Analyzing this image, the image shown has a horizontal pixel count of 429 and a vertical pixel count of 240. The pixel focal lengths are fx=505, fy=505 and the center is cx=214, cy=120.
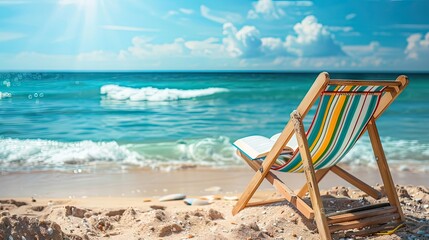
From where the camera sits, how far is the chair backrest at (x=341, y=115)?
3.00m

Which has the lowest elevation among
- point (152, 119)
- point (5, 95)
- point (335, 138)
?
point (152, 119)

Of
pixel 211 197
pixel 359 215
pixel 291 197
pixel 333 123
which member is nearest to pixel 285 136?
pixel 333 123

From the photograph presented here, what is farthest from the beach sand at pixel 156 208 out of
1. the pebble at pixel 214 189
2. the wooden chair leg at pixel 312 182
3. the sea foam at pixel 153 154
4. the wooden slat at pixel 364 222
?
the sea foam at pixel 153 154

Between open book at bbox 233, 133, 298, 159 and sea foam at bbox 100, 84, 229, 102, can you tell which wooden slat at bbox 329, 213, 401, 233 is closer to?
open book at bbox 233, 133, 298, 159

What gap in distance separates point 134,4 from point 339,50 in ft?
40.8

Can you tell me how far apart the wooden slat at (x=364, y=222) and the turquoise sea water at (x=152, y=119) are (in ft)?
12.3

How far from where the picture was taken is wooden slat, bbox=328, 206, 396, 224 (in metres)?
3.15

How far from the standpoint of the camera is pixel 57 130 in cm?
1123

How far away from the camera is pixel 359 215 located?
Answer: 325 centimetres

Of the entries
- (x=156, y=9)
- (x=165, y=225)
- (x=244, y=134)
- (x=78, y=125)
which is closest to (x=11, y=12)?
(x=156, y=9)

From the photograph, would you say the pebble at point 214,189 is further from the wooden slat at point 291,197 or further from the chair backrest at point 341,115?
the chair backrest at point 341,115

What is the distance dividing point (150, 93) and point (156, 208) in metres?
15.6

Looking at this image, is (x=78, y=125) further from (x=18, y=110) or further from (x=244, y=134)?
(x=244, y=134)

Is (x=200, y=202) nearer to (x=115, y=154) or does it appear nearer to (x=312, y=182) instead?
(x=312, y=182)
